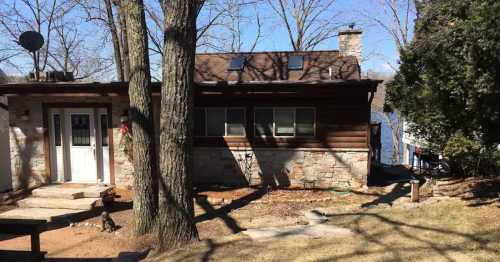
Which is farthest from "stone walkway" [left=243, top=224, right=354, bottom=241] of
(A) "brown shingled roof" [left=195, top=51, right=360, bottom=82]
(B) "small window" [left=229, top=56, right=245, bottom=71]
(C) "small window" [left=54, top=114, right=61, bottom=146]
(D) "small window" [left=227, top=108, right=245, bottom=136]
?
(B) "small window" [left=229, top=56, right=245, bottom=71]

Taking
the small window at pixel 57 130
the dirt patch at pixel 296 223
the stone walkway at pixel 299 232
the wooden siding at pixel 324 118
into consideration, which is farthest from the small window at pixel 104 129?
the stone walkway at pixel 299 232

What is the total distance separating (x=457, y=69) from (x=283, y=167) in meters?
5.61

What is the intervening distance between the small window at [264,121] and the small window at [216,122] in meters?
1.02

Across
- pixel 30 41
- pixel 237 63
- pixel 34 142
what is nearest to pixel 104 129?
pixel 34 142

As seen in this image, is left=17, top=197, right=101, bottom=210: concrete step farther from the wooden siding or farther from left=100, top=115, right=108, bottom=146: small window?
the wooden siding

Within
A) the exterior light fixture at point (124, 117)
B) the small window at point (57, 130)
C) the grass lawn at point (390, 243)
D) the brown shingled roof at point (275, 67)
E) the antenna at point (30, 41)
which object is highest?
the antenna at point (30, 41)

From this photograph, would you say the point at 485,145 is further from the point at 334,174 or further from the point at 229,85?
the point at 229,85

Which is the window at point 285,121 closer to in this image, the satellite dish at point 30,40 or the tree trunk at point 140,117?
the tree trunk at point 140,117

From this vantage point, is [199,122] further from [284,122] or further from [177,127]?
[177,127]

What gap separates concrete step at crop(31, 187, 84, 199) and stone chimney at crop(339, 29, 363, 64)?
10532mm

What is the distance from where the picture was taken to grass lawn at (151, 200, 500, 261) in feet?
14.9

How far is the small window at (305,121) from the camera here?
10.1 metres

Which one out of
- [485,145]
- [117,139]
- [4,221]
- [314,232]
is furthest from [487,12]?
[117,139]

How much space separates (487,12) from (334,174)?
5998 mm
